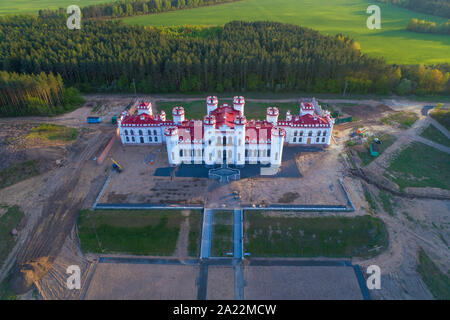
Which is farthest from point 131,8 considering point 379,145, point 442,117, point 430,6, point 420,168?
point 430,6

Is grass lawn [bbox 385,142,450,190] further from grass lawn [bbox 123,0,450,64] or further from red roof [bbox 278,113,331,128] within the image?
grass lawn [bbox 123,0,450,64]

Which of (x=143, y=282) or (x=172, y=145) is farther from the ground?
(x=172, y=145)

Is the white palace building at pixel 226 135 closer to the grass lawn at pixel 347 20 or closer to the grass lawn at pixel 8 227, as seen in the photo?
the grass lawn at pixel 8 227

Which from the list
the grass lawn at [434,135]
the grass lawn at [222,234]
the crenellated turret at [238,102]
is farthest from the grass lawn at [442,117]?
the grass lawn at [222,234]

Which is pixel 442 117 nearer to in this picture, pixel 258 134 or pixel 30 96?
pixel 258 134

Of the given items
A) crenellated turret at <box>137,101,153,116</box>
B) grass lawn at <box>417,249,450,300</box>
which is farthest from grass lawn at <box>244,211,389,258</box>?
crenellated turret at <box>137,101,153,116</box>

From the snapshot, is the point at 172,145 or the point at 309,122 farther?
the point at 309,122
